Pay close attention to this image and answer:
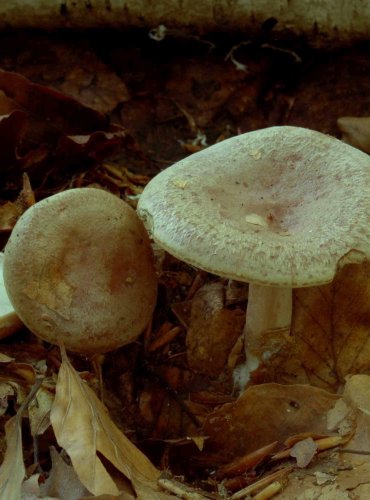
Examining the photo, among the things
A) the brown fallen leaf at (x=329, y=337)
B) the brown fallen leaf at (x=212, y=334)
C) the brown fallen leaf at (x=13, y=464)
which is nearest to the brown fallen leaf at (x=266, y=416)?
the brown fallen leaf at (x=329, y=337)

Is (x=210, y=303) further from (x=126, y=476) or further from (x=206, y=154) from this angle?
(x=126, y=476)

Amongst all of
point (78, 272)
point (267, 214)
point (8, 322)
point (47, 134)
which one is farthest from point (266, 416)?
point (47, 134)

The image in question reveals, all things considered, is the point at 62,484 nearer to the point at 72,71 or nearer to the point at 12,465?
the point at 12,465

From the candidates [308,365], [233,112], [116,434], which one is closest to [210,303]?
[308,365]

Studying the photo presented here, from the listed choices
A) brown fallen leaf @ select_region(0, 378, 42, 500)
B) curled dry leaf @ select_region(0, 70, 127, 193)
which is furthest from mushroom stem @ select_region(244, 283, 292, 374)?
curled dry leaf @ select_region(0, 70, 127, 193)

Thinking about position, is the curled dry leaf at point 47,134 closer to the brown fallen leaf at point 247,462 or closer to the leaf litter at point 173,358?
the leaf litter at point 173,358
